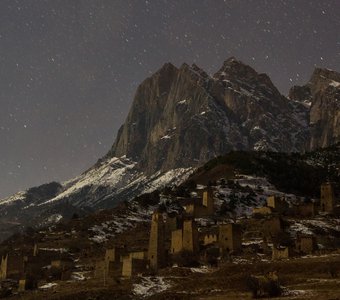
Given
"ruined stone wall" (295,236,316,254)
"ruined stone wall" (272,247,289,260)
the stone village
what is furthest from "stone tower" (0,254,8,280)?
"ruined stone wall" (295,236,316,254)

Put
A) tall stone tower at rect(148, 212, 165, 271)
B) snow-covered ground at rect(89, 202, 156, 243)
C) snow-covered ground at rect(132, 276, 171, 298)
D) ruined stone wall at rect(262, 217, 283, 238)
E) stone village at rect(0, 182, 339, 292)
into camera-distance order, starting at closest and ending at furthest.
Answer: snow-covered ground at rect(132, 276, 171, 298), stone village at rect(0, 182, 339, 292), tall stone tower at rect(148, 212, 165, 271), ruined stone wall at rect(262, 217, 283, 238), snow-covered ground at rect(89, 202, 156, 243)

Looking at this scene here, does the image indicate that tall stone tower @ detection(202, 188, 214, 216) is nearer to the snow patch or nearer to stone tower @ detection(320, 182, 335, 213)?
stone tower @ detection(320, 182, 335, 213)

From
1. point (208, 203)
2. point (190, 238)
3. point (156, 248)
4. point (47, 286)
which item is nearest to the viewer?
point (47, 286)

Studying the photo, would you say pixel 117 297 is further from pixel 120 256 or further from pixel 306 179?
pixel 306 179

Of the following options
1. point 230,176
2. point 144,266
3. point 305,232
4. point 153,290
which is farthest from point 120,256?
point 230,176

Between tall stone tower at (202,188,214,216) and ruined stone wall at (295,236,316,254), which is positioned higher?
tall stone tower at (202,188,214,216)

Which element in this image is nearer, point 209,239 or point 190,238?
point 190,238

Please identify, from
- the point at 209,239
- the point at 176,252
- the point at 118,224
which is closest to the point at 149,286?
the point at 176,252

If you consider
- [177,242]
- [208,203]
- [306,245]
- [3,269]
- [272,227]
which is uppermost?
[208,203]

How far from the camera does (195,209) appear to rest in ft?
405

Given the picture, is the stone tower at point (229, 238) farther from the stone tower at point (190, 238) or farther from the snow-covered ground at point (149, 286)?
the snow-covered ground at point (149, 286)

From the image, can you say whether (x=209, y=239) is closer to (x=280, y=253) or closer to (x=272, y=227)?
(x=272, y=227)

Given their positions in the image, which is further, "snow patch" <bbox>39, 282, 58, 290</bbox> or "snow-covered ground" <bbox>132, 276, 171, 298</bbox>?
"snow patch" <bbox>39, 282, 58, 290</bbox>

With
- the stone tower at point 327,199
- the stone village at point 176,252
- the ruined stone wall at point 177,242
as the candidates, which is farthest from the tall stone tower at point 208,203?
the ruined stone wall at point 177,242
